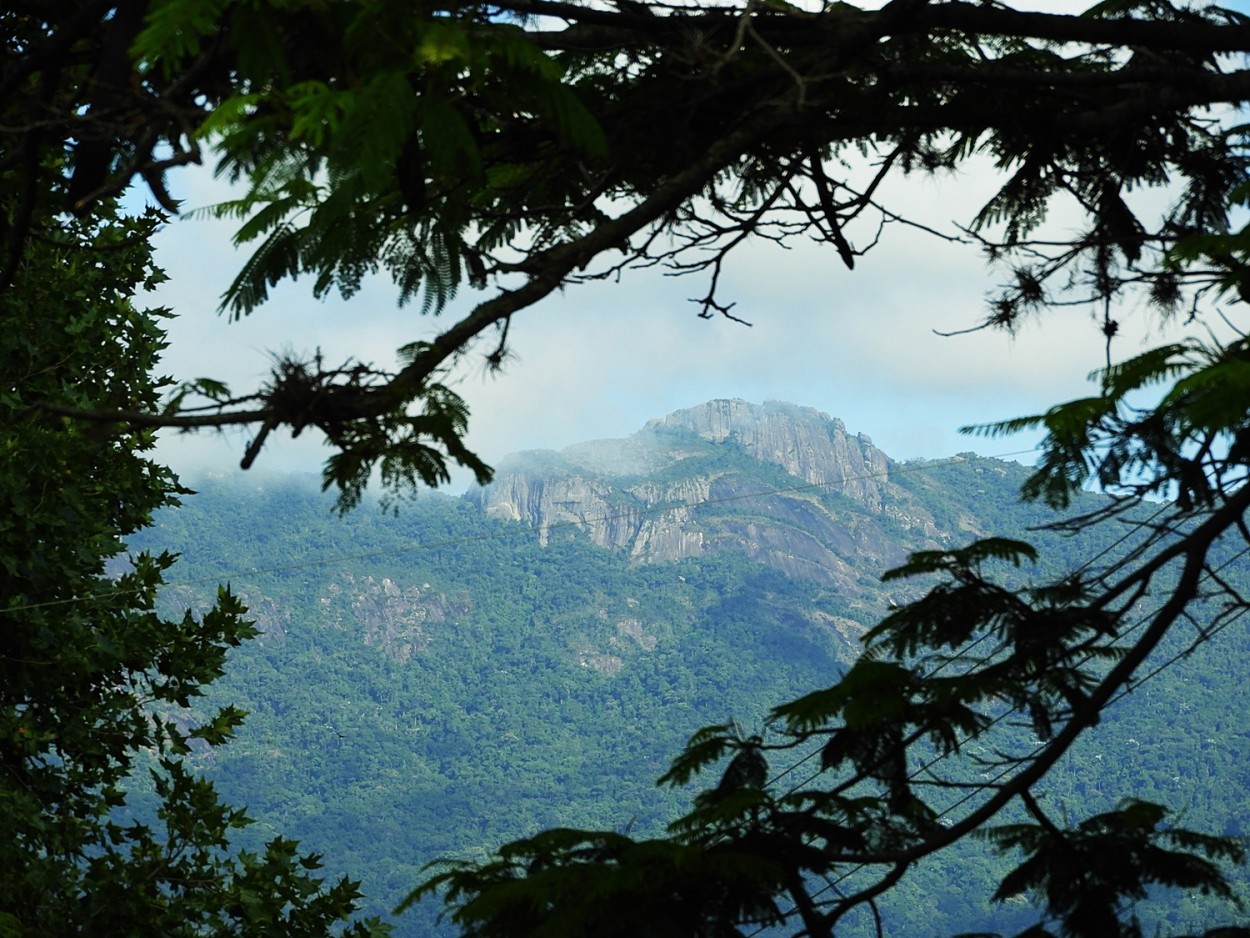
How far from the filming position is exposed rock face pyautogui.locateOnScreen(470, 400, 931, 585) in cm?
17050

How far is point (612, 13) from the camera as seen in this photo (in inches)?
120

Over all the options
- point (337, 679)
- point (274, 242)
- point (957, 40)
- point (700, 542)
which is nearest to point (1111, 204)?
point (957, 40)

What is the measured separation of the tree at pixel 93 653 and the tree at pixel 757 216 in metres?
4.20

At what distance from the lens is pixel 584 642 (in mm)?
153750

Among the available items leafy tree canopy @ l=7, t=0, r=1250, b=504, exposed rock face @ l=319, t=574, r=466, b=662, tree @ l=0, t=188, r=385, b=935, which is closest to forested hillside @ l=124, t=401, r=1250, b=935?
exposed rock face @ l=319, t=574, r=466, b=662

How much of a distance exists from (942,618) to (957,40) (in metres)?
1.34

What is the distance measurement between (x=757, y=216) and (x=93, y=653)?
5.22 m

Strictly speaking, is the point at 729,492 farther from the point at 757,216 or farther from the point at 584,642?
the point at 757,216

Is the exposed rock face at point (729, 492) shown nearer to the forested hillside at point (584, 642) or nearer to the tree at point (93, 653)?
the forested hillside at point (584, 642)

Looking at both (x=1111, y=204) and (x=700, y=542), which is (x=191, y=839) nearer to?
(x=1111, y=204)

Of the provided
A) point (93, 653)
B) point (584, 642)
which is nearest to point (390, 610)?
point (584, 642)

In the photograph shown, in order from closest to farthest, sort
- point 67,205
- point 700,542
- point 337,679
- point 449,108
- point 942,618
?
point 449,108 → point 67,205 → point 942,618 → point 337,679 → point 700,542

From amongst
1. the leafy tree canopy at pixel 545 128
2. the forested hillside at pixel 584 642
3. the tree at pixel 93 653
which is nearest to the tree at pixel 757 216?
the leafy tree canopy at pixel 545 128

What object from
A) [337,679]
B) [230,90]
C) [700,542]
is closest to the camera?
[230,90]
